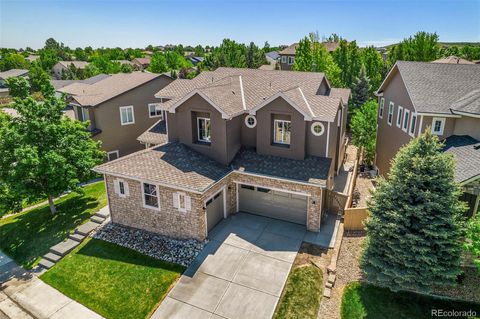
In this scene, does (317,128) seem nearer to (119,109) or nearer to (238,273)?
(238,273)

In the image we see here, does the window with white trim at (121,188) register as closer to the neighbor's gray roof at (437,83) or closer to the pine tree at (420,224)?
the pine tree at (420,224)

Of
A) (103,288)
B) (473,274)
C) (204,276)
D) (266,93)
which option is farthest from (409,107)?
(103,288)

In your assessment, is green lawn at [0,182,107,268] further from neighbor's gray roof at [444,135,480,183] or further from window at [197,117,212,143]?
neighbor's gray roof at [444,135,480,183]

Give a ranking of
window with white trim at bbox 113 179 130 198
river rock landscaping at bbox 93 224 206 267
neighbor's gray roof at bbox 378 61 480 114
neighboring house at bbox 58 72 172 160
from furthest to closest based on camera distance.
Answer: neighboring house at bbox 58 72 172 160
neighbor's gray roof at bbox 378 61 480 114
window with white trim at bbox 113 179 130 198
river rock landscaping at bbox 93 224 206 267

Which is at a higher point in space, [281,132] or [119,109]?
[119,109]

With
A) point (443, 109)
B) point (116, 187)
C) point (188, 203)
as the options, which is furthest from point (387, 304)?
point (116, 187)

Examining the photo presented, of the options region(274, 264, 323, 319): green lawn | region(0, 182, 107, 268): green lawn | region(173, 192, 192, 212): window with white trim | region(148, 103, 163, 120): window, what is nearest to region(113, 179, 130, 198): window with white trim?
region(173, 192, 192, 212): window with white trim
